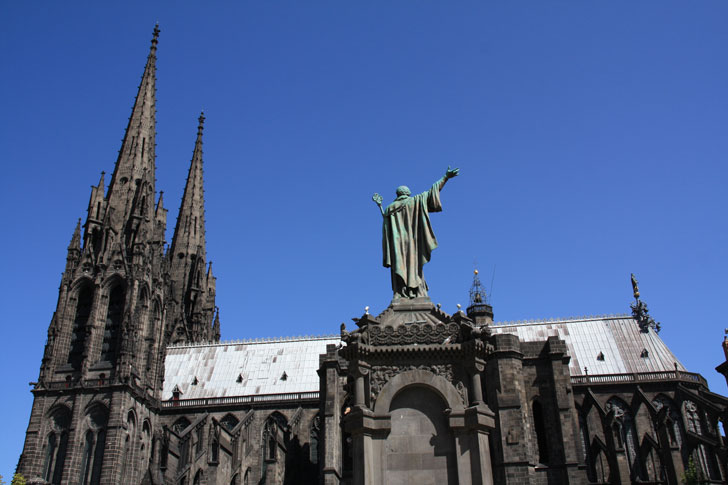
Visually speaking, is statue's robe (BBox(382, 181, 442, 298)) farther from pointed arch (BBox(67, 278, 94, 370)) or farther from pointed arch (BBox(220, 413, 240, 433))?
pointed arch (BBox(67, 278, 94, 370))

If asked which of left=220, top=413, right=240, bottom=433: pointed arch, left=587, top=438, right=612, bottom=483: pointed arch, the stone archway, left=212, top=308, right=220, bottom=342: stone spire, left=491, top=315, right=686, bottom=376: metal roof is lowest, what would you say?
the stone archway

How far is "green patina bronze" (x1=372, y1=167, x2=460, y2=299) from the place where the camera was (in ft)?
51.5

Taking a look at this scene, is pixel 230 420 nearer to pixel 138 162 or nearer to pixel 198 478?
pixel 198 478

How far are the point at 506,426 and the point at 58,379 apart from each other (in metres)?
34.7

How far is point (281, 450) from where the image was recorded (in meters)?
37.9

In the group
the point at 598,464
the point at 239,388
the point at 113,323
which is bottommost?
the point at 598,464

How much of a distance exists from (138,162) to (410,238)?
4388cm

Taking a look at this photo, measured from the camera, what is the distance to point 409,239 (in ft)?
52.6

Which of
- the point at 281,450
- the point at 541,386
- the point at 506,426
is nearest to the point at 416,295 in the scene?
the point at 506,426

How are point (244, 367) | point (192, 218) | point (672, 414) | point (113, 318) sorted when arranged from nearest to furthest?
point (672, 414) < point (113, 318) < point (244, 367) < point (192, 218)

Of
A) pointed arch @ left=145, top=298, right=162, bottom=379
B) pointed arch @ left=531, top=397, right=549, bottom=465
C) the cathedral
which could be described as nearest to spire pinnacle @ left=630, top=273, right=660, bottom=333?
the cathedral

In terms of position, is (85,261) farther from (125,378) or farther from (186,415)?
(186,415)

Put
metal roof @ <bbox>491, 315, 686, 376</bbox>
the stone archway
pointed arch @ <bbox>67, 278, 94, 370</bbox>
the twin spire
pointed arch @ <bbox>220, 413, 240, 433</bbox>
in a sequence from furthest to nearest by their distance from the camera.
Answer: the twin spire → pointed arch @ <bbox>220, 413, 240, 433</bbox> → pointed arch @ <bbox>67, 278, 94, 370</bbox> → metal roof @ <bbox>491, 315, 686, 376</bbox> → the stone archway

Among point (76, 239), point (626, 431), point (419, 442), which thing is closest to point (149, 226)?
point (76, 239)
